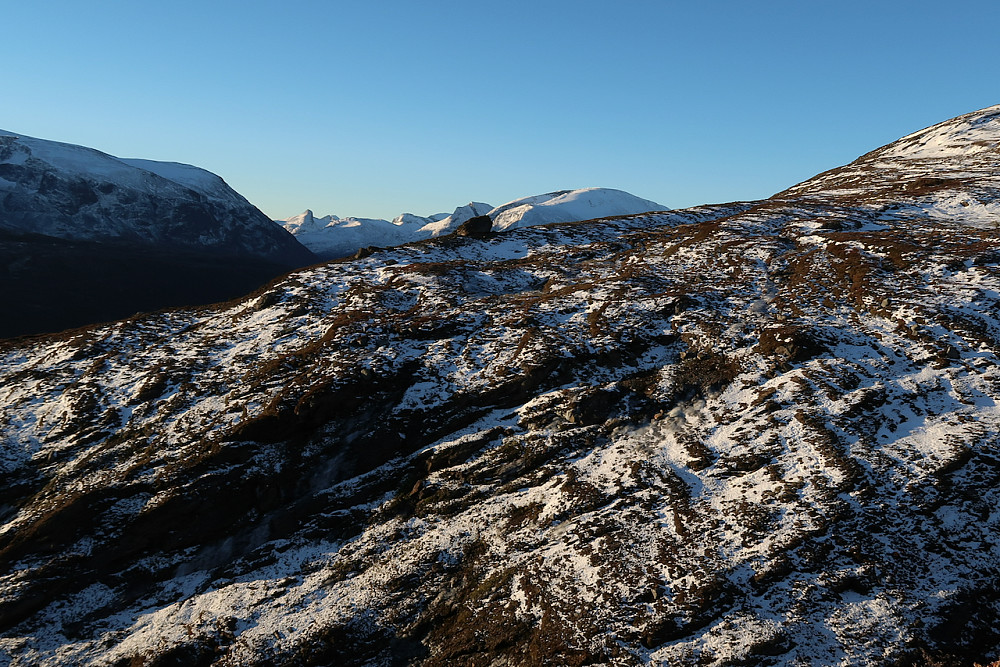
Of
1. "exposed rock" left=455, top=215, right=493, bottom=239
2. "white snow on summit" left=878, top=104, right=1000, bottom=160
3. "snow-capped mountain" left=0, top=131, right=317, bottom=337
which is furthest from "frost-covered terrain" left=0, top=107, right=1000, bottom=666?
"snow-capped mountain" left=0, top=131, right=317, bottom=337

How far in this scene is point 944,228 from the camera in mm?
43500

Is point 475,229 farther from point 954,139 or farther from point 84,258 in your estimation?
point 84,258

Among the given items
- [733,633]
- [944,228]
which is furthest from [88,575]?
[944,228]

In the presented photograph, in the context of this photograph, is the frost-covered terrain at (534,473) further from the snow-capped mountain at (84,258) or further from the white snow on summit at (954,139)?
the snow-capped mountain at (84,258)

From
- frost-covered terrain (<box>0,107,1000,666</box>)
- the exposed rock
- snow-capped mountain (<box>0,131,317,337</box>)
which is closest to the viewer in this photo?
frost-covered terrain (<box>0,107,1000,666</box>)

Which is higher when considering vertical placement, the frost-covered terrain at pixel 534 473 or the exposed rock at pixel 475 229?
the exposed rock at pixel 475 229

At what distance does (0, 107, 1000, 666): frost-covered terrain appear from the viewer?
19203mm

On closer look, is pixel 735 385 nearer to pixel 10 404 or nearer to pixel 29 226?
pixel 10 404

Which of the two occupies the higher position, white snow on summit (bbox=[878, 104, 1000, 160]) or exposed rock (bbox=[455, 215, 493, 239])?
white snow on summit (bbox=[878, 104, 1000, 160])

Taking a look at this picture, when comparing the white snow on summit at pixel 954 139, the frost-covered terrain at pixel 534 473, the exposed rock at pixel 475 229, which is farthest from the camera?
the white snow on summit at pixel 954 139

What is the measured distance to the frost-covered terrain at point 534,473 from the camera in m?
19.2

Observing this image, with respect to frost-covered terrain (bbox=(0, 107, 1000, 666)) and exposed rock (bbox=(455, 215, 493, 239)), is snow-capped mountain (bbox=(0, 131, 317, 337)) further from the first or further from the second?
frost-covered terrain (bbox=(0, 107, 1000, 666))

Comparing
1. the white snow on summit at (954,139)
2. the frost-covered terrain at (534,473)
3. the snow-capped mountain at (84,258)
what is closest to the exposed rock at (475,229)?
the frost-covered terrain at (534,473)

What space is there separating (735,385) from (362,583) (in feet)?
65.7
